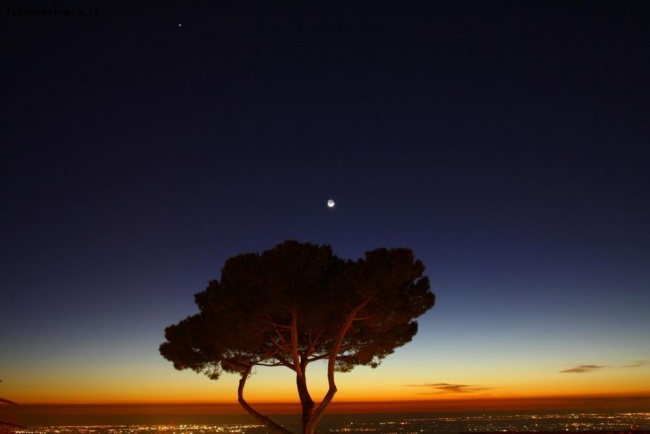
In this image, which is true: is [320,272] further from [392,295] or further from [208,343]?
[208,343]

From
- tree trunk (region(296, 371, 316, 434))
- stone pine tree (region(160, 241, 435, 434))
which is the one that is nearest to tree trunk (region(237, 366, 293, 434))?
stone pine tree (region(160, 241, 435, 434))

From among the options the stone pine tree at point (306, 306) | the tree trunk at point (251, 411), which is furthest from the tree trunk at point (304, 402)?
the tree trunk at point (251, 411)

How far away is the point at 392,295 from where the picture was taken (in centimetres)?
1482

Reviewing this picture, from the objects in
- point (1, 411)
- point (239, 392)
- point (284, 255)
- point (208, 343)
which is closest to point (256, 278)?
point (284, 255)

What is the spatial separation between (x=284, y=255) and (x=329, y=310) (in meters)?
1.89

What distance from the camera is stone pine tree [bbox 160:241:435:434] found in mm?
14531

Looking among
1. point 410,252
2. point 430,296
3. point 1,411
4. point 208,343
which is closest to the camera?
point 1,411

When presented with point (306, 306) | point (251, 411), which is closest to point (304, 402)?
point (251, 411)

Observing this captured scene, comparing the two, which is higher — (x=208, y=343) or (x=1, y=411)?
(x=208, y=343)

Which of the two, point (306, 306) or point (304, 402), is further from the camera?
point (304, 402)

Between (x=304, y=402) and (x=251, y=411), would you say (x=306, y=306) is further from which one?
(x=251, y=411)

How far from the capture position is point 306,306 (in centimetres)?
1472

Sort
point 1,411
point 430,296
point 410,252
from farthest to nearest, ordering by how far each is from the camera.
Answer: point 430,296
point 410,252
point 1,411

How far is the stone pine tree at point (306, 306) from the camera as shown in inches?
572
